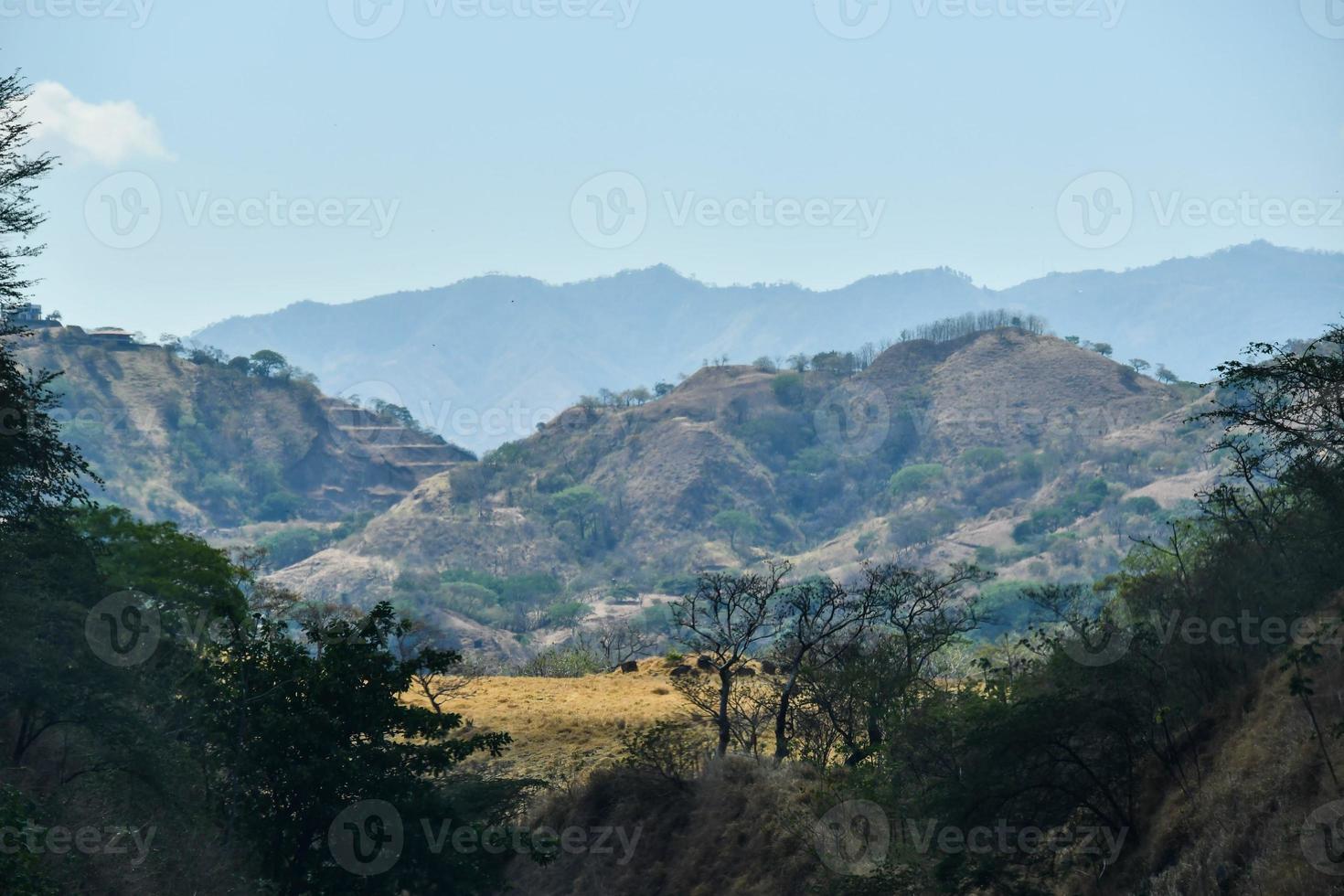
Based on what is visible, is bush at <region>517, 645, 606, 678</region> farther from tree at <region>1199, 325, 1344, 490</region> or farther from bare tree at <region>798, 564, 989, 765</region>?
tree at <region>1199, 325, 1344, 490</region>

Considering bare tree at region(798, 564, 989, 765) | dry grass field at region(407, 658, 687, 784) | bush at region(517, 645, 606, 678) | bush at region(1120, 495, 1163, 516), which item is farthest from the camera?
bush at region(1120, 495, 1163, 516)

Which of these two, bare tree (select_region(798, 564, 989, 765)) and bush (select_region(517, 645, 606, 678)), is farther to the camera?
bush (select_region(517, 645, 606, 678))

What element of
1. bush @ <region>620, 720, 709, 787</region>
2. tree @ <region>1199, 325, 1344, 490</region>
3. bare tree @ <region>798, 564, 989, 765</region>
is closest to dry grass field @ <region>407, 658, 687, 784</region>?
bush @ <region>620, 720, 709, 787</region>

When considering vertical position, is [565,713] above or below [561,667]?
above

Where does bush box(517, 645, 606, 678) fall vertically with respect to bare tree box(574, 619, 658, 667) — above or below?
above

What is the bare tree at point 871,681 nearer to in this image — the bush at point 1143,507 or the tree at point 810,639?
the tree at point 810,639

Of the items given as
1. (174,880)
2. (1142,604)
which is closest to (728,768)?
(1142,604)

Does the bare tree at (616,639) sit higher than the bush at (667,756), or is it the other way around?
the bush at (667,756)

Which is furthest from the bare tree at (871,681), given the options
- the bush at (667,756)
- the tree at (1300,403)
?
the tree at (1300,403)

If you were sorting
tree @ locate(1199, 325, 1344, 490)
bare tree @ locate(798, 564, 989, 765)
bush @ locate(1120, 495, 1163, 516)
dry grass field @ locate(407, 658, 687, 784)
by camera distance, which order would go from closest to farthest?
1. tree @ locate(1199, 325, 1344, 490)
2. bare tree @ locate(798, 564, 989, 765)
3. dry grass field @ locate(407, 658, 687, 784)
4. bush @ locate(1120, 495, 1163, 516)

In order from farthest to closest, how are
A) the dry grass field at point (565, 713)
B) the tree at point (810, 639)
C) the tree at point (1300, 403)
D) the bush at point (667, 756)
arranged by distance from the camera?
the dry grass field at point (565, 713)
the tree at point (810, 639)
the bush at point (667, 756)
the tree at point (1300, 403)

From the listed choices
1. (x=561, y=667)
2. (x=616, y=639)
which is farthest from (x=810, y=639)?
(x=616, y=639)

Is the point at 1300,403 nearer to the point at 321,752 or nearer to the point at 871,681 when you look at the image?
the point at 871,681

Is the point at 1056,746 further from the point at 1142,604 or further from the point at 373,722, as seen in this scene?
the point at 373,722
